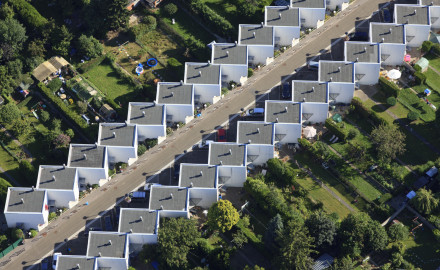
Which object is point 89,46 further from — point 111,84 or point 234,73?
point 234,73

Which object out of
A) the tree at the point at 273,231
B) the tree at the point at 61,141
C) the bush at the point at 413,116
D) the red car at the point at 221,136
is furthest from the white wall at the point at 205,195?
the bush at the point at 413,116

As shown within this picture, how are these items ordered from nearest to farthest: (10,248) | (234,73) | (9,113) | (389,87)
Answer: (10,248), (9,113), (389,87), (234,73)

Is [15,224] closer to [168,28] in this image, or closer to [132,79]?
[132,79]

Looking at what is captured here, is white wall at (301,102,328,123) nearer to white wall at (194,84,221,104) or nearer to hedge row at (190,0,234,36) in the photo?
white wall at (194,84,221,104)

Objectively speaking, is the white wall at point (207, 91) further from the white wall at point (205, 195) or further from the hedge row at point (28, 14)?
the hedge row at point (28, 14)

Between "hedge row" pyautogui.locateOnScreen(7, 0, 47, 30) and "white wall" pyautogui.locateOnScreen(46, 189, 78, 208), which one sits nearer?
"white wall" pyautogui.locateOnScreen(46, 189, 78, 208)

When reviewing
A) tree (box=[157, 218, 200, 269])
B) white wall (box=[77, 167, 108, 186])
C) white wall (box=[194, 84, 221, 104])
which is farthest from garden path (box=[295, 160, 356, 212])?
white wall (box=[77, 167, 108, 186])

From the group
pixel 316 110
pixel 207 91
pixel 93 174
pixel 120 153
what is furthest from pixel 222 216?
pixel 316 110
